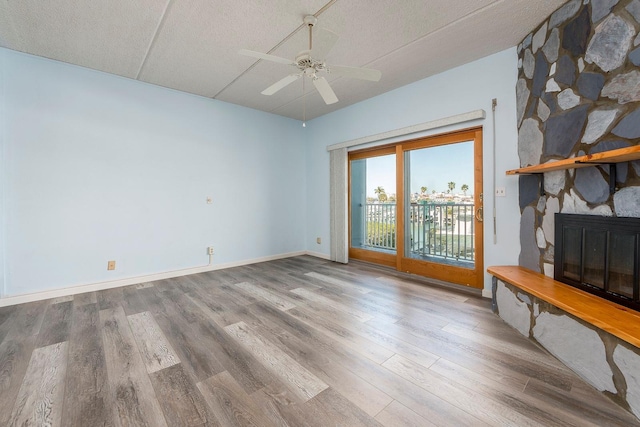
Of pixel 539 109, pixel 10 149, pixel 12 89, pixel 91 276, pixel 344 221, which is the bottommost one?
pixel 91 276

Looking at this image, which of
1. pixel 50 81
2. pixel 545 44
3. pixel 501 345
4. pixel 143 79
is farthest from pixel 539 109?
pixel 50 81

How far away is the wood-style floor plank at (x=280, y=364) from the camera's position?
1616mm

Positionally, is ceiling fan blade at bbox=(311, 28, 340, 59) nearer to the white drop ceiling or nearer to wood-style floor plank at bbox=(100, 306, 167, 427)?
the white drop ceiling

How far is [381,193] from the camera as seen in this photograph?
181 inches

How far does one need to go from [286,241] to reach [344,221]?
1.31 metres

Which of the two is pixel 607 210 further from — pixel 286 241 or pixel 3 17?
pixel 3 17

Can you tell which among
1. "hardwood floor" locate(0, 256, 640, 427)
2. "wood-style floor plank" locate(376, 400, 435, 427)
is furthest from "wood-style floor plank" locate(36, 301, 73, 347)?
"wood-style floor plank" locate(376, 400, 435, 427)

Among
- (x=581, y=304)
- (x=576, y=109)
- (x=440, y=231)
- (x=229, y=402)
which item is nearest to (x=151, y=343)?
(x=229, y=402)

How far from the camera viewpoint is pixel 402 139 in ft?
13.1

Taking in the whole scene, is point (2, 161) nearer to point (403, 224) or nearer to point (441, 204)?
point (403, 224)

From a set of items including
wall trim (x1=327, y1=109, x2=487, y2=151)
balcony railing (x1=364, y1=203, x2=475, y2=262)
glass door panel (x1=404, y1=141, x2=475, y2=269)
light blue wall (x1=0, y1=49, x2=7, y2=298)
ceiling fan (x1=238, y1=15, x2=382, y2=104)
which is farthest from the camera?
balcony railing (x1=364, y1=203, x2=475, y2=262)

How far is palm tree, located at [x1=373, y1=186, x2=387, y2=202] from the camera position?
179 inches

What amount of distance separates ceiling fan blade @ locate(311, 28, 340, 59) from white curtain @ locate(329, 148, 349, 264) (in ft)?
9.09

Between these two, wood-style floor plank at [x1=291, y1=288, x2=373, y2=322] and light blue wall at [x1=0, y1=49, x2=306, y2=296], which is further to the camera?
light blue wall at [x1=0, y1=49, x2=306, y2=296]
